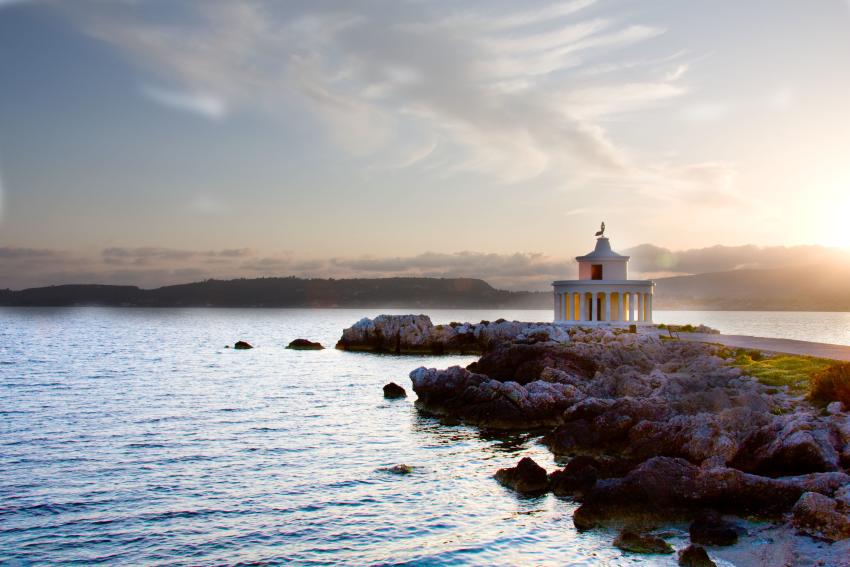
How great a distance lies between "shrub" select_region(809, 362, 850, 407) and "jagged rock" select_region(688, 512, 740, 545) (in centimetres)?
1068

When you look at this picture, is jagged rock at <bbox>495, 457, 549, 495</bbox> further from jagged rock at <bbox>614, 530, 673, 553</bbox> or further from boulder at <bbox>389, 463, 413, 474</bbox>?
jagged rock at <bbox>614, 530, 673, 553</bbox>

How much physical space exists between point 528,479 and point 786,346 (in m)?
29.9

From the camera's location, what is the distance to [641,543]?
14.4 meters

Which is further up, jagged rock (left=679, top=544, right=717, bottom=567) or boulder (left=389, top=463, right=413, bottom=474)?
jagged rock (left=679, top=544, right=717, bottom=567)

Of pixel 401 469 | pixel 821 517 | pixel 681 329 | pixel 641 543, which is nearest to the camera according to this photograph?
pixel 821 517

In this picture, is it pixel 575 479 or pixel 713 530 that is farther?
pixel 575 479

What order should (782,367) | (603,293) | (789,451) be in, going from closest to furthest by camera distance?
(789,451) < (782,367) < (603,293)

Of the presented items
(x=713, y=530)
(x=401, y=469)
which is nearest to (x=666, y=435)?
(x=713, y=530)

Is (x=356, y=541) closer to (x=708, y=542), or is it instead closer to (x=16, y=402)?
(x=708, y=542)

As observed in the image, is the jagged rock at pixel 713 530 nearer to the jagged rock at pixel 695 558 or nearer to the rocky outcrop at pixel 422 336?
the jagged rock at pixel 695 558

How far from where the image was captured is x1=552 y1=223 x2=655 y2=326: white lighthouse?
194 ft

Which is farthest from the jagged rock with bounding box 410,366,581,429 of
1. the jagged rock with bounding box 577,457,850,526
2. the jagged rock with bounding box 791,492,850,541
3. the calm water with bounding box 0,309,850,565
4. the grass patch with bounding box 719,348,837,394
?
the jagged rock with bounding box 791,492,850,541

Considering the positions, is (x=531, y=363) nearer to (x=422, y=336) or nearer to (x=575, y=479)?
(x=575, y=479)

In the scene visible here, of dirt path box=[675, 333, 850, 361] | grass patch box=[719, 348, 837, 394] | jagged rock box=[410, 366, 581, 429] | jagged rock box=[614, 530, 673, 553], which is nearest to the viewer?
jagged rock box=[614, 530, 673, 553]
